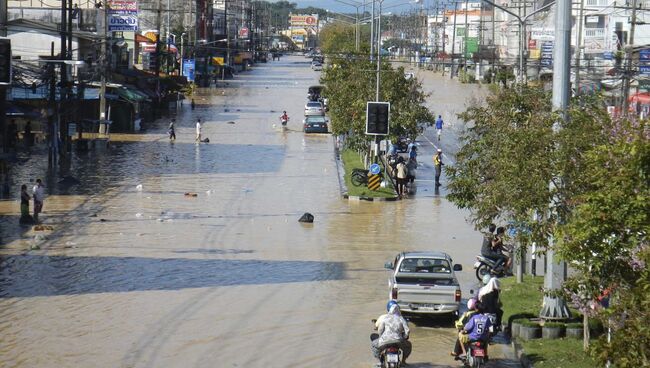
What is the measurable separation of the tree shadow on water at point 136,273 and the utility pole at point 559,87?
703 cm

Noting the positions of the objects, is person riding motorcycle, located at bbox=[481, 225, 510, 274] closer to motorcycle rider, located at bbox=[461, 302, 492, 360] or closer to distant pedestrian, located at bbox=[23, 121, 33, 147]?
motorcycle rider, located at bbox=[461, 302, 492, 360]

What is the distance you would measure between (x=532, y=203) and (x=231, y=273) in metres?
9.38

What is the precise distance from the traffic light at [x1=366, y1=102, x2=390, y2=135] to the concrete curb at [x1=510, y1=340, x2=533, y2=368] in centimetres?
2277

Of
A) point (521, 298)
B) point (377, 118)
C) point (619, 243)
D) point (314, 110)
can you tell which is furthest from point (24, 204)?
point (314, 110)

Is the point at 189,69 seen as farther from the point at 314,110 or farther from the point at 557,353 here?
the point at 557,353

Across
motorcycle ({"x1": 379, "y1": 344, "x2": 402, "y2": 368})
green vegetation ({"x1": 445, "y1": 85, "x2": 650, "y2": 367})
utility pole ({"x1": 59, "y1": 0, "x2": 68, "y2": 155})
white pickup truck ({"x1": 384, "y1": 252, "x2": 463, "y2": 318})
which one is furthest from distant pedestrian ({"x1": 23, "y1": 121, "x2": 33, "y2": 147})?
motorcycle ({"x1": 379, "y1": 344, "x2": 402, "y2": 368})

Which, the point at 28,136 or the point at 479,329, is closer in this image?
the point at 479,329

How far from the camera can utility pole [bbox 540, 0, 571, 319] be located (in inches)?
746

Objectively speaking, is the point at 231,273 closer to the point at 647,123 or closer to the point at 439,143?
the point at 647,123

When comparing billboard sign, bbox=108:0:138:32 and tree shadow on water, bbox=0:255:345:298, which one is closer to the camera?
tree shadow on water, bbox=0:255:345:298

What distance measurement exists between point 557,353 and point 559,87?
4389mm

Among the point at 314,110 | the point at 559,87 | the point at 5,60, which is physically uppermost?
the point at 5,60

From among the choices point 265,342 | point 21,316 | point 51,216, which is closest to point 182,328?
point 265,342

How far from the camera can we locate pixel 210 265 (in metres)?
27.2
